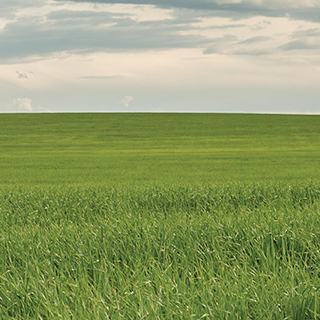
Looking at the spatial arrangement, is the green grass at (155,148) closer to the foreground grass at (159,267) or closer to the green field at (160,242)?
the green field at (160,242)

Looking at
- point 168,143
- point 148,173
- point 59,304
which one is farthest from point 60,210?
point 168,143

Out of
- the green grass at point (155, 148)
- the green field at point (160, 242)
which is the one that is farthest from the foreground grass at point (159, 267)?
the green grass at point (155, 148)

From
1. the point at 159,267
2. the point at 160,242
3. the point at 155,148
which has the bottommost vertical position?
the point at 155,148

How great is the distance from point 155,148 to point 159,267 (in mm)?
36140

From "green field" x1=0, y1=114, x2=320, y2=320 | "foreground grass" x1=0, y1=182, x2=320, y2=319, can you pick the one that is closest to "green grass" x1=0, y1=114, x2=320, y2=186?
"green field" x1=0, y1=114, x2=320, y2=320

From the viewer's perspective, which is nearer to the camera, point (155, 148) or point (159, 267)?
point (159, 267)

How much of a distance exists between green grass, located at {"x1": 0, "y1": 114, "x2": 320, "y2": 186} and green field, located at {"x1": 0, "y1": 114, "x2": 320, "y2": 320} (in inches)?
10.6

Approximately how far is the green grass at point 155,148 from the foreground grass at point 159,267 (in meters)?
10.1

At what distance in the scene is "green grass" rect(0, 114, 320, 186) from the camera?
2247 cm

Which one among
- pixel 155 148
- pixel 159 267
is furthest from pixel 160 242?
pixel 155 148

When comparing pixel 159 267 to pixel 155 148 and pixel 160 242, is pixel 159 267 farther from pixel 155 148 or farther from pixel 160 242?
pixel 155 148

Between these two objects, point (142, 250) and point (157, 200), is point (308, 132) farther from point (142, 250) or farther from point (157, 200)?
point (142, 250)

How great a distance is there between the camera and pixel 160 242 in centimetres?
523

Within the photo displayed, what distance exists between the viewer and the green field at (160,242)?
3289 millimetres
